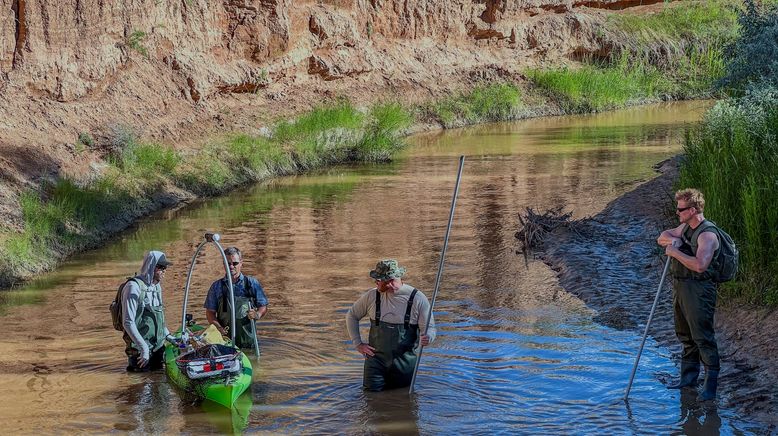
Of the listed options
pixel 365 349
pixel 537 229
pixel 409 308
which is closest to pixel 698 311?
pixel 409 308

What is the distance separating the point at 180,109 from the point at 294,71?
6691mm

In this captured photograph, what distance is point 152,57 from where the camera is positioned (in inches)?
1067

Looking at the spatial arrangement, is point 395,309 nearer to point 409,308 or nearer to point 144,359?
point 409,308

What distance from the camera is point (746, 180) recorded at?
42.3 feet

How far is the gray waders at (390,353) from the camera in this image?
404 inches

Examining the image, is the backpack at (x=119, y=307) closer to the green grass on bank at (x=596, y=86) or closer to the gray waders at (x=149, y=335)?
the gray waders at (x=149, y=335)

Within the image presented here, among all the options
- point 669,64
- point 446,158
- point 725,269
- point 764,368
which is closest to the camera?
point 725,269

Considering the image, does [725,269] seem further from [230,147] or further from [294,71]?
[294,71]

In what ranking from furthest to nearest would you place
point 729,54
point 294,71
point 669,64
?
1. point 669,64
2. point 294,71
3. point 729,54

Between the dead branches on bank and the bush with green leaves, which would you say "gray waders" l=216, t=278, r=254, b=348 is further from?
the bush with green leaves

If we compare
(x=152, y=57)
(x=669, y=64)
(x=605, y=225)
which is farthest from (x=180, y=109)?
(x=669, y=64)

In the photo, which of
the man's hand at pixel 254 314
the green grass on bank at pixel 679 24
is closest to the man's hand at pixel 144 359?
the man's hand at pixel 254 314

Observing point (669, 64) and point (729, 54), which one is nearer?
point (729, 54)

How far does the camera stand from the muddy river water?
32.8 feet
